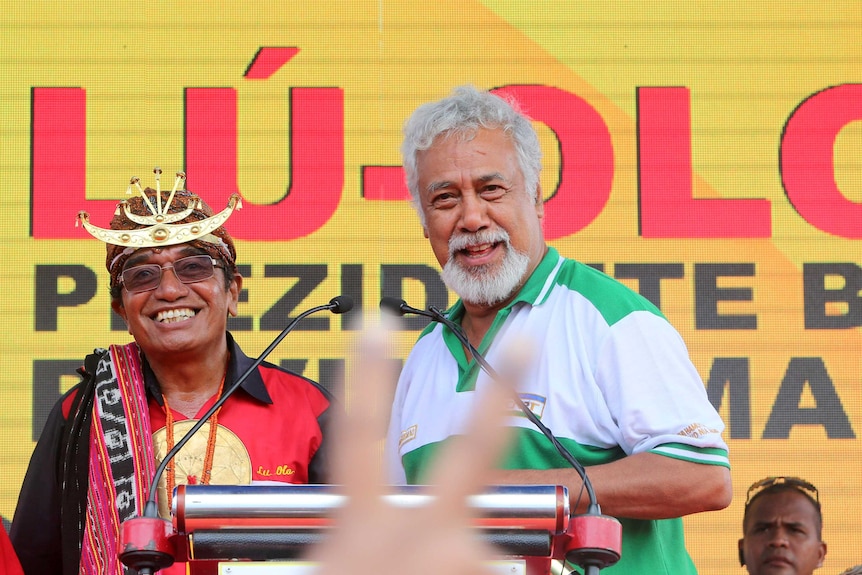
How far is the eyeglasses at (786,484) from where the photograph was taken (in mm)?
4129

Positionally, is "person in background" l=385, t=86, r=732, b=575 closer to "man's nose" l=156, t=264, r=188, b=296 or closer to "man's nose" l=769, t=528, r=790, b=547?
"man's nose" l=156, t=264, r=188, b=296

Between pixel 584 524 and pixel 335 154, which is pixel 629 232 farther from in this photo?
pixel 584 524

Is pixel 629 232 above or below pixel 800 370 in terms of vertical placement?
above

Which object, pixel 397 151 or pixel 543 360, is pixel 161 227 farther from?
pixel 397 151

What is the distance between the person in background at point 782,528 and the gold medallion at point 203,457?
2.04 m

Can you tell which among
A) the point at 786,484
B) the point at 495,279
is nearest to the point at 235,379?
the point at 495,279

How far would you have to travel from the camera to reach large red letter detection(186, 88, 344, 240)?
4.30 m

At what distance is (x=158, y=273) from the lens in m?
2.84

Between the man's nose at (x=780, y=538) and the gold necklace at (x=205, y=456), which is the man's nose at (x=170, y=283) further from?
the man's nose at (x=780, y=538)

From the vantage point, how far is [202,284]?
2838mm

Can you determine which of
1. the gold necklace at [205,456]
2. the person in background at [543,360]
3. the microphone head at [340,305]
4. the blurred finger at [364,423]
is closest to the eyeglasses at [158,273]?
the gold necklace at [205,456]

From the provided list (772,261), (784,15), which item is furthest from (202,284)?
(784,15)

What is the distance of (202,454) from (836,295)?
2.41 meters

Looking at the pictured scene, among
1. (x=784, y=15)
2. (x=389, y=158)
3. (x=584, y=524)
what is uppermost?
(x=784, y=15)
